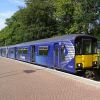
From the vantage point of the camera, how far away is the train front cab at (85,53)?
861 inches

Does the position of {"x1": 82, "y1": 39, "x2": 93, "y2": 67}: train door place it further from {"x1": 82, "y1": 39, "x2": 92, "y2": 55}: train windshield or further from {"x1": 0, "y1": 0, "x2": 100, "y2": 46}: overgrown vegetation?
{"x1": 0, "y1": 0, "x2": 100, "y2": 46}: overgrown vegetation

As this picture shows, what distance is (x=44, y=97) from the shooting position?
1253 cm

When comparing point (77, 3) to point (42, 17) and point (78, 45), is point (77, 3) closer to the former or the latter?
point (78, 45)

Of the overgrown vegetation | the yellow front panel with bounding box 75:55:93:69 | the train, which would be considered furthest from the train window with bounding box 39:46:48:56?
the yellow front panel with bounding box 75:55:93:69

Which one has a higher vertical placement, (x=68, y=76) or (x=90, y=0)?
(x=90, y=0)

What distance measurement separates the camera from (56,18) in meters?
45.2

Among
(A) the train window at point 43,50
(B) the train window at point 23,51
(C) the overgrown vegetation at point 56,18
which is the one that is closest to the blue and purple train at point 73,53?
(A) the train window at point 43,50

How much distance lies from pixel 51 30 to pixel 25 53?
16.6 m

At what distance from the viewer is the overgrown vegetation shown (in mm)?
32156

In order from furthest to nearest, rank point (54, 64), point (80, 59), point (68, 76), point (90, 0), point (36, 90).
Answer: point (90, 0) → point (54, 64) → point (80, 59) → point (68, 76) → point (36, 90)

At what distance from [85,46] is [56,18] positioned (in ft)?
74.9

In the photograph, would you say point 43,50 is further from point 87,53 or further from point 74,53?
point 74,53

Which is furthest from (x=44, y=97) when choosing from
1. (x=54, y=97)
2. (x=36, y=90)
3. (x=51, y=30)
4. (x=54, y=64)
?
(x=51, y=30)

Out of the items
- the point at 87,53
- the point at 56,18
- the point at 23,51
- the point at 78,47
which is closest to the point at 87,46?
the point at 87,53
